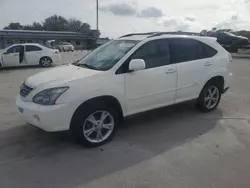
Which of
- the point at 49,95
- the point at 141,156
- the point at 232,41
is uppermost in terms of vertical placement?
the point at 232,41

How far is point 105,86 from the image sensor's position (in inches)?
170

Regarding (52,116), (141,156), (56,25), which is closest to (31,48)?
(52,116)

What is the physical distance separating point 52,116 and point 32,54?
13264 mm

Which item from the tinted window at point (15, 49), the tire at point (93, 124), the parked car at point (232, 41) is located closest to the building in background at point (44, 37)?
the parked car at point (232, 41)

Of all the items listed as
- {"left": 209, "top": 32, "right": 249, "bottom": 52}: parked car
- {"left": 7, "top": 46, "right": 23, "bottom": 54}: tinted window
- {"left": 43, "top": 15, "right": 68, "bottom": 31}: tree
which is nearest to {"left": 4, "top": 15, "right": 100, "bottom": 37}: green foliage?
{"left": 43, "top": 15, "right": 68, "bottom": 31}: tree

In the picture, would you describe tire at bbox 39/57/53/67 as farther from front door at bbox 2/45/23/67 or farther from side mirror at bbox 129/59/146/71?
side mirror at bbox 129/59/146/71

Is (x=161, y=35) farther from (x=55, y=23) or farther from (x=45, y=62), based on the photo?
(x=55, y=23)

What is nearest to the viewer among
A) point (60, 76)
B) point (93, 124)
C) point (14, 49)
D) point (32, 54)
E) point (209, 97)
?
point (93, 124)

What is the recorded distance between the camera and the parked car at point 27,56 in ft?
50.8

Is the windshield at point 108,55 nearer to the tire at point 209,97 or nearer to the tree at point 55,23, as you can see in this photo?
the tire at point 209,97

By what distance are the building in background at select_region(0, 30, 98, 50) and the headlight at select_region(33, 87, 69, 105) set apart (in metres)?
33.4

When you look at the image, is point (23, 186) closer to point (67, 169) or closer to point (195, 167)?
point (67, 169)

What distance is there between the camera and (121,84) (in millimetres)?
4516

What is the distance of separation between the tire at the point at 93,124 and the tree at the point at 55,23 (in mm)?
82511
